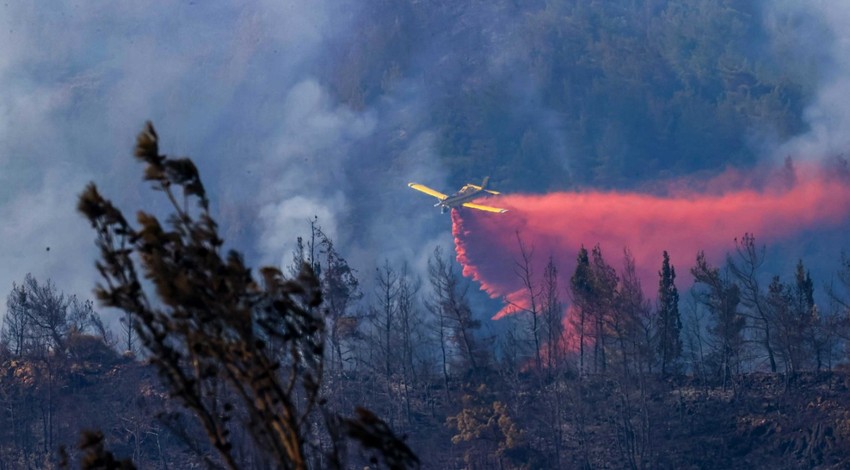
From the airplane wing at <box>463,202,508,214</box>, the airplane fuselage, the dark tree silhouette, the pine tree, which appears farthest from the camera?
the airplane wing at <box>463,202,508,214</box>

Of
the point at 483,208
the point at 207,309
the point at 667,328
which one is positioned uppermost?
the point at 483,208

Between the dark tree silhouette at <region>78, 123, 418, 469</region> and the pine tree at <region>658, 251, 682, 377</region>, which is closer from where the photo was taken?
the dark tree silhouette at <region>78, 123, 418, 469</region>

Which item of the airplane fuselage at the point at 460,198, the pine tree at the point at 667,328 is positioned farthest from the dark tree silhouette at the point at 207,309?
the airplane fuselage at the point at 460,198

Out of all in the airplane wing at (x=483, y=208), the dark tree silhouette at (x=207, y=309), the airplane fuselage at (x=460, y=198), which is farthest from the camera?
the airplane wing at (x=483, y=208)

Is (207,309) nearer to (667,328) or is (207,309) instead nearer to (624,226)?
(667,328)

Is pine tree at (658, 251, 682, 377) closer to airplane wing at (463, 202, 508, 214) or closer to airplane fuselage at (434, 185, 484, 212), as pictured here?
airplane wing at (463, 202, 508, 214)

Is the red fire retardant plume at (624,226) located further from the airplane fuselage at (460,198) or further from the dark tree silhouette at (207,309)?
the dark tree silhouette at (207,309)

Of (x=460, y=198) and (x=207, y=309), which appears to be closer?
(x=207, y=309)

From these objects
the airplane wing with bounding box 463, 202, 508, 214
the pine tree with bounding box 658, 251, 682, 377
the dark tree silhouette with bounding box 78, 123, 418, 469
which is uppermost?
the airplane wing with bounding box 463, 202, 508, 214

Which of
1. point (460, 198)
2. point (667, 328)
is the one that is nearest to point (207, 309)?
point (667, 328)

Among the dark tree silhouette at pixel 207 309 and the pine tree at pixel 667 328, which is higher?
the pine tree at pixel 667 328

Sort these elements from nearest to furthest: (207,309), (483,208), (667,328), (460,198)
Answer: (207,309)
(667,328)
(460,198)
(483,208)

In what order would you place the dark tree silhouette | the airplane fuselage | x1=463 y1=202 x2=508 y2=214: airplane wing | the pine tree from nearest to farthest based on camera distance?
the dark tree silhouette → the pine tree → the airplane fuselage → x1=463 y1=202 x2=508 y2=214: airplane wing

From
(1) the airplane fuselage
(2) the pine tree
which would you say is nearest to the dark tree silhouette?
(2) the pine tree
